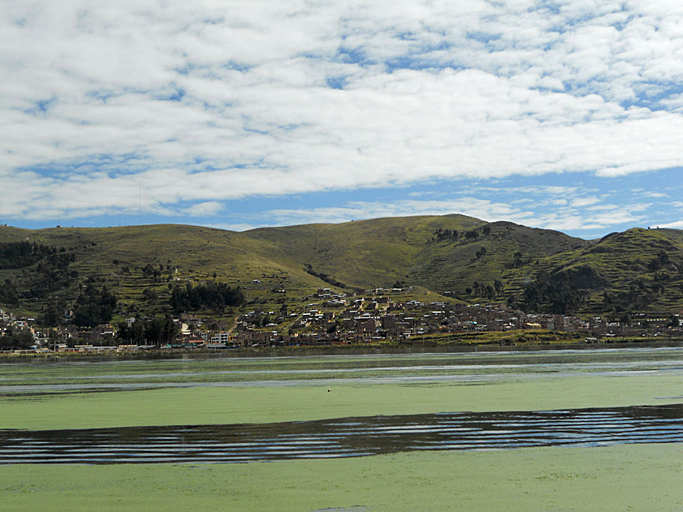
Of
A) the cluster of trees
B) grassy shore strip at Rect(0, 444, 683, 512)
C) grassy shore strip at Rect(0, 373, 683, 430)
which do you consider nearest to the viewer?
grassy shore strip at Rect(0, 444, 683, 512)

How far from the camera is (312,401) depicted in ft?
132

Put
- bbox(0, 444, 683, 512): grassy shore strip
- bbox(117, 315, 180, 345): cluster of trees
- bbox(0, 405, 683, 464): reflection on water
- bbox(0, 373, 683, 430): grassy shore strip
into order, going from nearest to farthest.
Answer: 1. bbox(0, 444, 683, 512): grassy shore strip
2. bbox(0, 405, 683, 464): reflection on water
3. bbox(0, 373, 683, 430): grassy shore strip
4. bbox(117, 315, 180, 345): cluster of trees

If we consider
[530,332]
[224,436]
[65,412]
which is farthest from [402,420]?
[530,332]

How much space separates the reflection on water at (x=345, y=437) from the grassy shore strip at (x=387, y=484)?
153 cm

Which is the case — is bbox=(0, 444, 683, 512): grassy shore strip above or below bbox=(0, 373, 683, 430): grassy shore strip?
above

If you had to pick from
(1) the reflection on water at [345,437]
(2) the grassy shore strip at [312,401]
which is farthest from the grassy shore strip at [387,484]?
(2) the grassy shore strip at [312,401]

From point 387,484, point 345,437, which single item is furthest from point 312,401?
point 387,484

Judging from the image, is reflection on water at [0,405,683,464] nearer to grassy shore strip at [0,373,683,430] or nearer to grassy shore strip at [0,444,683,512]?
grassy shore strip at [0,444,683,512]

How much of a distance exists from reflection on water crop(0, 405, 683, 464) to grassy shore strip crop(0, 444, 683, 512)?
5.02 feet

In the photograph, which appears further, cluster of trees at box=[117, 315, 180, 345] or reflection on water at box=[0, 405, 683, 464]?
cluster of trees at box=[117, 315, 180, 345]

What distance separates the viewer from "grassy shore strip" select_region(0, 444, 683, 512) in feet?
52.2

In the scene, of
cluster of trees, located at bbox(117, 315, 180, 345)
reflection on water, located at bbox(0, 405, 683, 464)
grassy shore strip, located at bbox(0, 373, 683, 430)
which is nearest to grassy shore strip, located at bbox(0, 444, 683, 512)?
reflection on water, located at bbox(0, 405, 683, 464)

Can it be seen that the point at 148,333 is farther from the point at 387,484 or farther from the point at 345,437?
the point at 387,484

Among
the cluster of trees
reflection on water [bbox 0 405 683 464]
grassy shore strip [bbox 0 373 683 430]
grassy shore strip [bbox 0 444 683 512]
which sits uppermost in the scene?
grassy shore strip [bbox 0 444 683 512]
